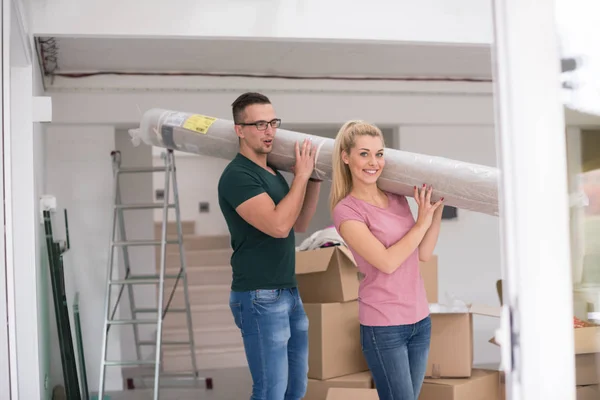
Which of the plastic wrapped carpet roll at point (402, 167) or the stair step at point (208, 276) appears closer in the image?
the plastic wrapped carpet roll at point (402, 167)

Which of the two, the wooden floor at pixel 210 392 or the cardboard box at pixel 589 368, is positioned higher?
the cardboard box at pixel 589 368

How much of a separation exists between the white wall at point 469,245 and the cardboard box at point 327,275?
2139 mm

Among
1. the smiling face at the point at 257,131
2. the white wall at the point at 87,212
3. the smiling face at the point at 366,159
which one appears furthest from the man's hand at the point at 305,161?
the white wall at the point at 87,212

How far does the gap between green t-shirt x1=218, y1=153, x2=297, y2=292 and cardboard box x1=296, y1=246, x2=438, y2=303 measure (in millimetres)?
1035

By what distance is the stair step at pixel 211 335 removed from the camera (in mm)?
6269

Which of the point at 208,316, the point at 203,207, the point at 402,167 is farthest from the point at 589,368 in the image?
the point at 203,207

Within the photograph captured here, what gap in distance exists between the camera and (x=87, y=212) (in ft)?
16.5

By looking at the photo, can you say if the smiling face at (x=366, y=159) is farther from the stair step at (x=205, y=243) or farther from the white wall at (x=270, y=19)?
the stair step at (x=205, y=243)

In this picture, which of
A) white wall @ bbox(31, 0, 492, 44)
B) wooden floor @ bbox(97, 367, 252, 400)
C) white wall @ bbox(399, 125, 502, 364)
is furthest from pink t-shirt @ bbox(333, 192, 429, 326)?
white wall @ bbox(399, 125, 502, 364)

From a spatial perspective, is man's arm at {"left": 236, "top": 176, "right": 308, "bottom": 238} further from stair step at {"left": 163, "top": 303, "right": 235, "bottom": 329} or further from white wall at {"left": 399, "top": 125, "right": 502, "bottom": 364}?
stair step at {"left": 163, "top": 303, "right": 235, "bottom": 329}

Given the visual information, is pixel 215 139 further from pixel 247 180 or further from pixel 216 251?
pixel 216 251

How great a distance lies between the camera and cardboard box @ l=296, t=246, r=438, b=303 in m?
3.48

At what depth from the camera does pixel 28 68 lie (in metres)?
3.24

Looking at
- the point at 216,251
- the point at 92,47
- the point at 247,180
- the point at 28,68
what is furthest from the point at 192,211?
the point at 247,180
